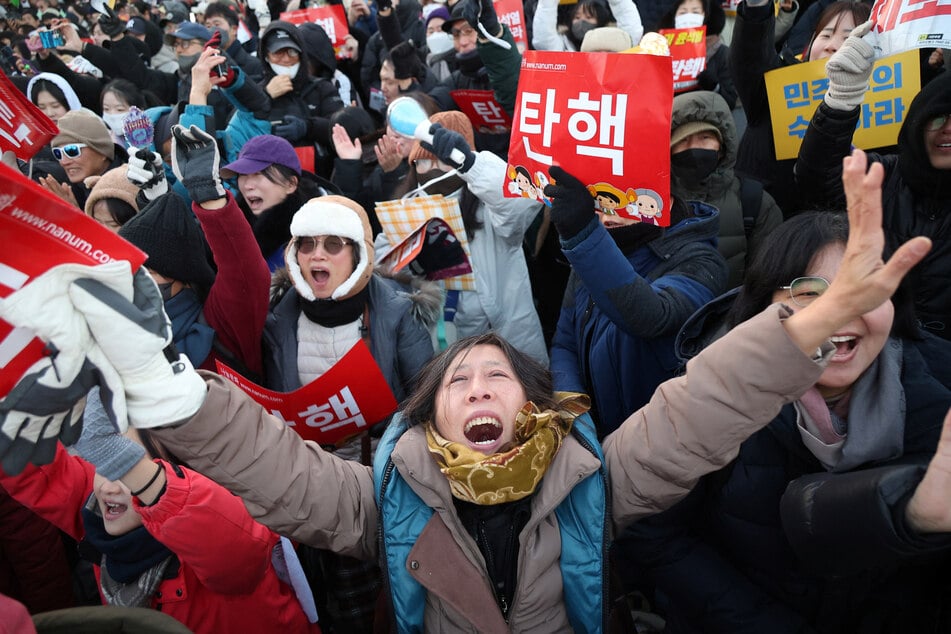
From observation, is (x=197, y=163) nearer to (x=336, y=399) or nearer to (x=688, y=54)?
(x=336, y=399)

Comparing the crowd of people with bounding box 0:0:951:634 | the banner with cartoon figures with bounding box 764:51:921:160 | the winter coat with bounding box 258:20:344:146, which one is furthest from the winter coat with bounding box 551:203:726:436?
the winter coat with bounding box 258:20:344:146

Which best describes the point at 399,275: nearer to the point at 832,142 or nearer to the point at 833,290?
the point at 832,142

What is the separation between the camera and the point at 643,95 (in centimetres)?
213

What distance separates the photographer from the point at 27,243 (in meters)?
1.08

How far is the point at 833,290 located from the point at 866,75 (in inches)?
65.4

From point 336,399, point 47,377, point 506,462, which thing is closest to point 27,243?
point 47,377

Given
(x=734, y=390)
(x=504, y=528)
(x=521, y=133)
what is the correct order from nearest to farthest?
(x=734, y=390), (x=504, y=528), (x=521, y=133)

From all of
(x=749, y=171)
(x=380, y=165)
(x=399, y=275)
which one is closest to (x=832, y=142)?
(x=749, y=171)

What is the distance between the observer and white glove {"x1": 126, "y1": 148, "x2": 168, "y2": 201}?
270 cm

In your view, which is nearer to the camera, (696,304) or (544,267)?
(696,304)

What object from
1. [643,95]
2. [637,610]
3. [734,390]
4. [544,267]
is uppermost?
[643,95]

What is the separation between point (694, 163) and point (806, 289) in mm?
1395

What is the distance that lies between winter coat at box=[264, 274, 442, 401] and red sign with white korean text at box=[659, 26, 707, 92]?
278cm

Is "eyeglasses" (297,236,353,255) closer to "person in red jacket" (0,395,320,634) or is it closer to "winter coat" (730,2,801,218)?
"person in red jacket" (0,395,320,634)
